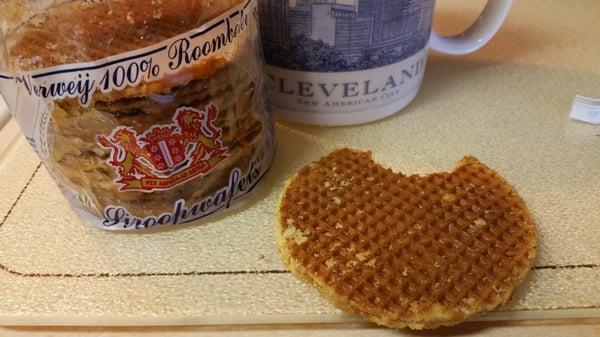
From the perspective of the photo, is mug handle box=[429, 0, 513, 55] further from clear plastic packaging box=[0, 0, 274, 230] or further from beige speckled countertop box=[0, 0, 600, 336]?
clear plastic packaging box=[0, 0, 274, 230]

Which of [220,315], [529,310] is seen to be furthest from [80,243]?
[529,310]

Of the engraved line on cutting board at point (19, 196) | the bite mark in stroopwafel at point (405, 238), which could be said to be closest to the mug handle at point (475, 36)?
the bite mark in stroopwafel at point (405, 238)

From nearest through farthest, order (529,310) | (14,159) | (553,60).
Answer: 1. (529,310)
2. (14,159)
3. (553,60)

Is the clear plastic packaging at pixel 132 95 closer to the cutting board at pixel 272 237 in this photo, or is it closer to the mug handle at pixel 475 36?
the cutting board at pixel 272 237

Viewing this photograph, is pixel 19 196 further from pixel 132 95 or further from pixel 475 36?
pixel 475 36

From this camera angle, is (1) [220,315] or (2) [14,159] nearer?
(1) [220,315]

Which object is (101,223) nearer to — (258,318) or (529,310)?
(258,318)

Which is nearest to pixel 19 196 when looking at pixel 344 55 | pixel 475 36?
pixel 344 55
